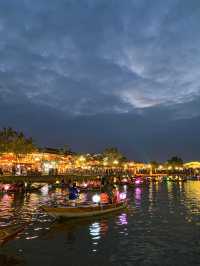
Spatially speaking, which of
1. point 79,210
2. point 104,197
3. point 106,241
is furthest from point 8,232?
point 104,197

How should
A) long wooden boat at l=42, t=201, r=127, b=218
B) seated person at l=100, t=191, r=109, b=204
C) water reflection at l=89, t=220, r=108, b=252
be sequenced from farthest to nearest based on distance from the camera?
seated person at l=100, t=191, r=109, b=204 < long wooden boat at l=42, t=201, r=127, b=218 < water reflection at l=89, t=220, r=108, b=252

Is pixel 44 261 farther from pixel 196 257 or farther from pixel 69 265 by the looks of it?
pixel 196 257

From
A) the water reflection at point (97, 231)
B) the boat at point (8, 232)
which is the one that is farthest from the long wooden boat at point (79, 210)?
the boat at point (8, 232)

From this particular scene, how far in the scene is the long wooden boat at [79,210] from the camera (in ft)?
122

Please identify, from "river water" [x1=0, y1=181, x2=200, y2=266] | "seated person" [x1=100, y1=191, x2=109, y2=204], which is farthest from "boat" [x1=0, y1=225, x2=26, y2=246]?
"seated person" [x1=100, y1=191, x2=109, y2=204]

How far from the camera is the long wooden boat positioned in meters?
37.1

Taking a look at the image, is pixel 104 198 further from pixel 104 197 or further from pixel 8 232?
pixel 8 232

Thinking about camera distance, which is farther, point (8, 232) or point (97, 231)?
point (97, 231)

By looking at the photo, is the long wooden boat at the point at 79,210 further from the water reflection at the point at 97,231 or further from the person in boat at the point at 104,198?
the water reflection at the point at 97,231

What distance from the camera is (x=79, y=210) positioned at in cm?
3909

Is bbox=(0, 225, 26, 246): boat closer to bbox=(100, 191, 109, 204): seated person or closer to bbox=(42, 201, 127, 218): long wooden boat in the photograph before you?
bbox=(42, 201, 127, 218): long wooden boat

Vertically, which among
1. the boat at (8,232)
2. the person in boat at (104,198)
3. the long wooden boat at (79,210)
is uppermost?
the person in boat at (104,198)

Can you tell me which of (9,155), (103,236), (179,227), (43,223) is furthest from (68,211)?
(9,155)

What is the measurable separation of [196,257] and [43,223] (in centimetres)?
1732
